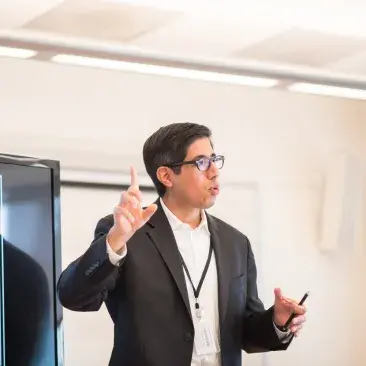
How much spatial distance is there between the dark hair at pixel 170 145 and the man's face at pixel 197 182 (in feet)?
0.07

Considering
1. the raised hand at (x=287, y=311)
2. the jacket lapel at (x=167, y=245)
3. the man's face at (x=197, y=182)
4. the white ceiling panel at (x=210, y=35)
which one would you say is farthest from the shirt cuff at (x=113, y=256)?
the white ceiling panel at (x=210, y=35)

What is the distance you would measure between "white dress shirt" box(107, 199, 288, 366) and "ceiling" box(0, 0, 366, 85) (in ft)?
3.42

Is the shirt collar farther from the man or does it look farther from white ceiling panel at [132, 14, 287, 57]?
white ceiling panel at [132, 14, 287, 57]

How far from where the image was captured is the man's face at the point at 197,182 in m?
2.15

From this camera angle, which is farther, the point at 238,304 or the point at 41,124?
the point at 41,124

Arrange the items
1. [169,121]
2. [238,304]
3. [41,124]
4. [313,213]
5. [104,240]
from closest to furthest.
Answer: [104,240] → [238,304] → [41,124] → [169,121] → [313,213]

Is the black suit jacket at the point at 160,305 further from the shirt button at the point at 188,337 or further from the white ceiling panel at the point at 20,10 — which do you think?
the white ceiling panel at the point at 20,10

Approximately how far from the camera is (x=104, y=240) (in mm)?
1883

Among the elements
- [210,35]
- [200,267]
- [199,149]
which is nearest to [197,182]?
[199,149]

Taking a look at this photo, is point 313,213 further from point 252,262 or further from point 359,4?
point 252,262

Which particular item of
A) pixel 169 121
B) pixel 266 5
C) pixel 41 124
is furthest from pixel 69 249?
pixel 266 5

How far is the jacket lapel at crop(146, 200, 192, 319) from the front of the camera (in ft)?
6.84

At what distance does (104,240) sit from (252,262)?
24.0 inches

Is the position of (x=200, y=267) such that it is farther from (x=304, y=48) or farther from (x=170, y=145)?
(x=304, y=48)
